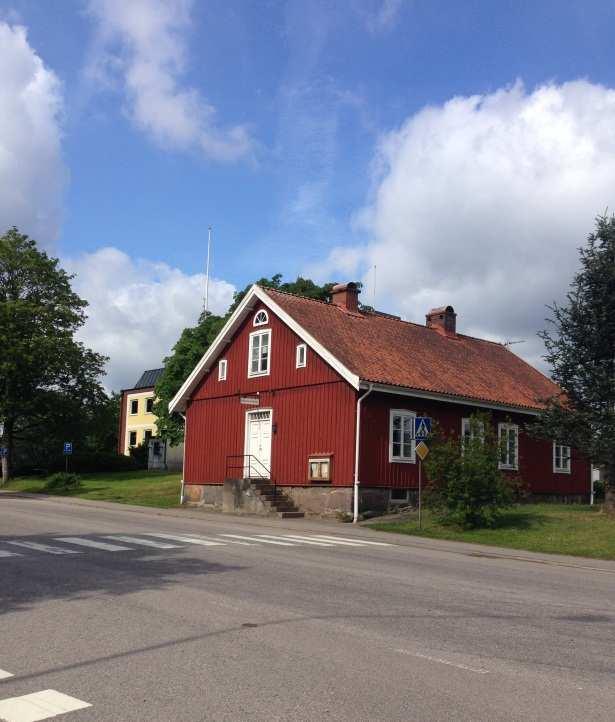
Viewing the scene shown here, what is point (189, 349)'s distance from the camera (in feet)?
150

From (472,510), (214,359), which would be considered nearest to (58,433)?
(214,359)

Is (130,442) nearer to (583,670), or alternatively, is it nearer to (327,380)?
(327,380)

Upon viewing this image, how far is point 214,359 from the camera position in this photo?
107ft

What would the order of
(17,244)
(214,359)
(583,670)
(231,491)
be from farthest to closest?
(17,244) < (214,359) < (231,491) < (583,670)

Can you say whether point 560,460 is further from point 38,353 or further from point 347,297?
point 38,353

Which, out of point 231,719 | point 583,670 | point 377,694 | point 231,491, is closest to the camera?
point 231,719

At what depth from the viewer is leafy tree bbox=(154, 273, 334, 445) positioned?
44094mm

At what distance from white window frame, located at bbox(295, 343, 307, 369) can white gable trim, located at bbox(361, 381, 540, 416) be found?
3.26 meters

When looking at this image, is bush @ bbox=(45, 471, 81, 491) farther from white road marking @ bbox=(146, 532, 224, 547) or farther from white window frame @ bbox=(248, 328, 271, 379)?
white road marking @ bbox=(146, 532, 224, 547)

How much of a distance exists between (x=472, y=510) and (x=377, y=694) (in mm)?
15583

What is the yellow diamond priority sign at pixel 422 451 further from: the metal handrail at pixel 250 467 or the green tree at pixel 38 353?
the green tree at pixel 38 353

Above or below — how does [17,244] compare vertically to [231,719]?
above

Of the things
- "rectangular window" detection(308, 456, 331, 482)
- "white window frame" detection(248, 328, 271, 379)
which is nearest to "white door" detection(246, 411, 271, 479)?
"white window frame" detection(248, 328, 271, 379)

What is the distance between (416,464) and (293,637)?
20.3m
